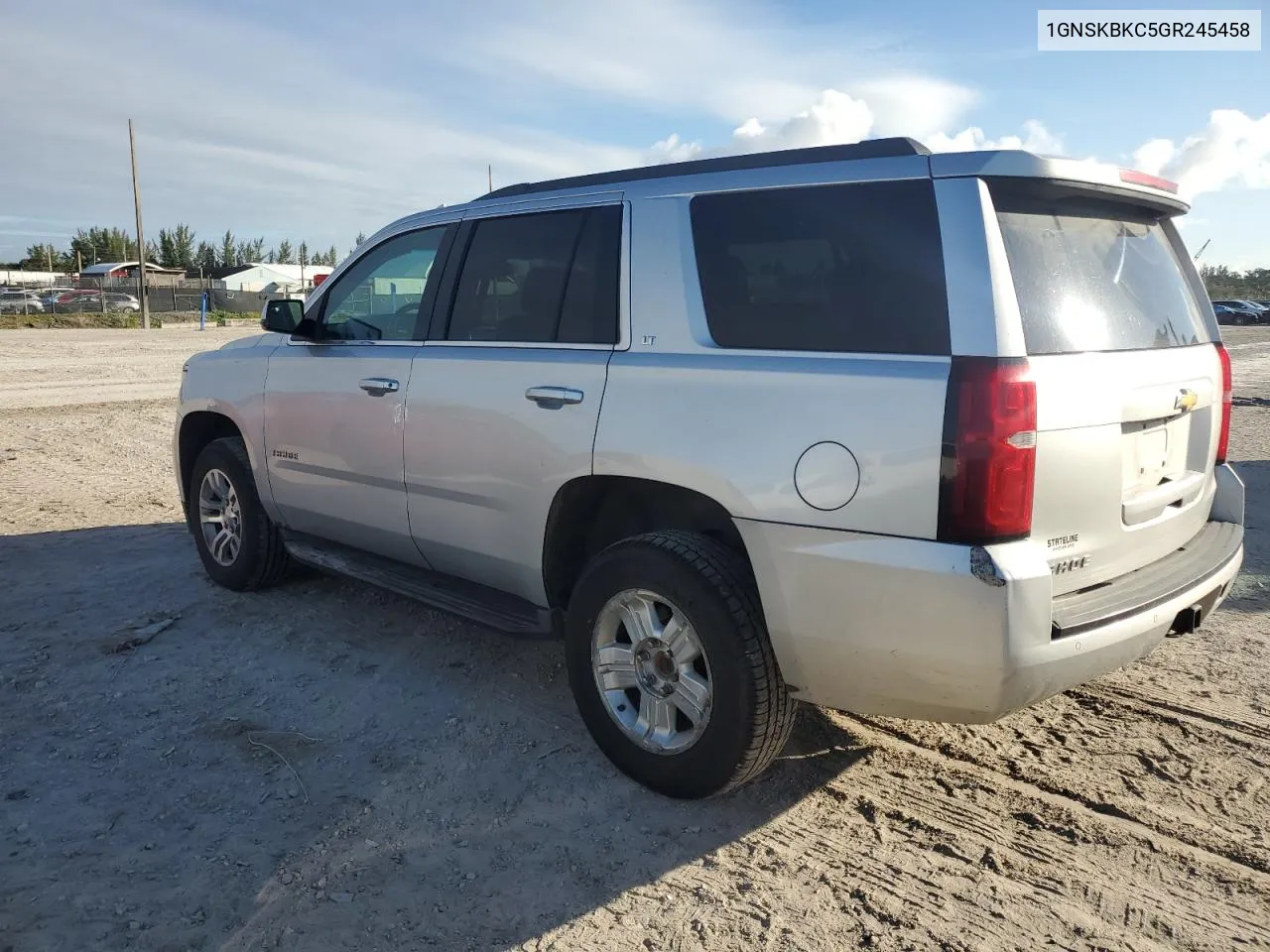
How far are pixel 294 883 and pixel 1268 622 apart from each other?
456 cm

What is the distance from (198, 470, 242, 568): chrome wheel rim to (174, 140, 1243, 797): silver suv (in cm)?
154

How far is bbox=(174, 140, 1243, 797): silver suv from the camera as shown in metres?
2.63

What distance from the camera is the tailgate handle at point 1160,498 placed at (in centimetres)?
297

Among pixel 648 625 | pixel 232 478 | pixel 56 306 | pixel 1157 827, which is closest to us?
pixel 1157 827

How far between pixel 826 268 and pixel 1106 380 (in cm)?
86

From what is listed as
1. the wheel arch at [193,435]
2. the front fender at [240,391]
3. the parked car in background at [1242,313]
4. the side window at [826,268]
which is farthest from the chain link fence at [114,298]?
the parked car in background at [1242,313]

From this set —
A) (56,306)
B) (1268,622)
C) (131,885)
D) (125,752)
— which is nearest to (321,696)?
(125,752)

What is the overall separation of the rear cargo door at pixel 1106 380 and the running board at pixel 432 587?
1.92 metres

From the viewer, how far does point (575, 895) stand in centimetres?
280

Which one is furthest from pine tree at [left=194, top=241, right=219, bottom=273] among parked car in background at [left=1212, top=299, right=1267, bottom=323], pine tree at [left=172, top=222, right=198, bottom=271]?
parked car in background at [left=1212, top=299, right=1267, bottom=323]

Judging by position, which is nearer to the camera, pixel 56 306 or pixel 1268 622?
pixel 1268 622

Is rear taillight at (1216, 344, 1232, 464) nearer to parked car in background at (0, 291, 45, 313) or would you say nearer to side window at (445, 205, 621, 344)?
side window at (445, 205, 621, 344)

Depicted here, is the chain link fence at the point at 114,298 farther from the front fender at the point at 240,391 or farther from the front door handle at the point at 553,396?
the front door handle at the point at 553,396

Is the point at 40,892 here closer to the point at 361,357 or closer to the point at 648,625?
the point at 648,625
